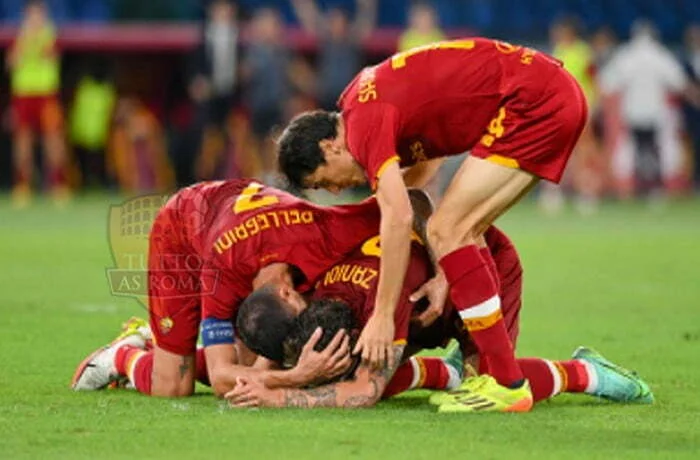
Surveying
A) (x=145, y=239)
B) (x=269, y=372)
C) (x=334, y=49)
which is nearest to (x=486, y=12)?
(x=334, y=49)

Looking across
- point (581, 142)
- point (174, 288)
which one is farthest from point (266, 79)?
point (174, 288)

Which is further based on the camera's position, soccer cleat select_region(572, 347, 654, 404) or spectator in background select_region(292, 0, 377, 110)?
spectator in background select_region(292, 0, 377, 110)

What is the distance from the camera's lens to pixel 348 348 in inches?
319

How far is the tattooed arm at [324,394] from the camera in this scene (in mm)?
8219

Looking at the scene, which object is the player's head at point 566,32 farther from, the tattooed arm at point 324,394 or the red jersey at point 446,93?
the tattooed arm at point 324,394

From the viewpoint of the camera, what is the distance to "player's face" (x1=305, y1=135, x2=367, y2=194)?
837 cm

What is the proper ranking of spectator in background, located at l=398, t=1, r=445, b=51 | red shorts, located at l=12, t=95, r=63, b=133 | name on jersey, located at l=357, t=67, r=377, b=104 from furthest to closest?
1. spectator in background, located at l=398, t=1, r=445, b=51
2. red shorts, located at l=12, t=95, r=63, b=133
3. name on jersey, located at l=357, t=67, r=377, b=104

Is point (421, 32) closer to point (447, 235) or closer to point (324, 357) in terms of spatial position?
point (447, 235)

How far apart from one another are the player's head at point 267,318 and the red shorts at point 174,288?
0.79 metres

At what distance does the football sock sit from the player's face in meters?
0.96

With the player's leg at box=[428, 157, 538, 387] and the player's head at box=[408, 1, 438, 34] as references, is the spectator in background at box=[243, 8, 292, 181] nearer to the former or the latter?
the player's head at box=[408, 1, 438, 34]

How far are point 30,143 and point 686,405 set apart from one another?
58.8 ft

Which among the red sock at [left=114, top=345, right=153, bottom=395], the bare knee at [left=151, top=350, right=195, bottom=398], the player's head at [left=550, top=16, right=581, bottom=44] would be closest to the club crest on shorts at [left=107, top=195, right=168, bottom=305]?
the red sock at [left=114, top=345, right=153, bottom=395]

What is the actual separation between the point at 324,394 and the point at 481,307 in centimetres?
78
